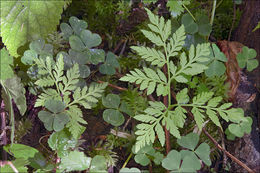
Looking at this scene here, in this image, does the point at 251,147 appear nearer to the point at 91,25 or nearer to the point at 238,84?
the point at 238,84

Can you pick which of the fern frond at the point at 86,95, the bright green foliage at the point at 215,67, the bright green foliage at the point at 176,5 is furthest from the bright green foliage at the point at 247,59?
the fern frond at the point at 86,95

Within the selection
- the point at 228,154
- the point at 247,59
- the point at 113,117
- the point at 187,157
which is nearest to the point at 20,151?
the point at 113,117

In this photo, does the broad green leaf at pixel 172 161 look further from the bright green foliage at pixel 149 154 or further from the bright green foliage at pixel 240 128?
the bright green foliage at pixel 240 128

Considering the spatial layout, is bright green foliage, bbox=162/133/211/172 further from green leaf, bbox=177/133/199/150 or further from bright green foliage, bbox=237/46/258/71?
bright green foliage, bbox=237/46/258/71

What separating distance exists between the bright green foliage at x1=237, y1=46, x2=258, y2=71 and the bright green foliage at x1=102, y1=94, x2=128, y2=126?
3.52ft

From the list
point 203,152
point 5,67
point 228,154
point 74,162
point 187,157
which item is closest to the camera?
point 5,67

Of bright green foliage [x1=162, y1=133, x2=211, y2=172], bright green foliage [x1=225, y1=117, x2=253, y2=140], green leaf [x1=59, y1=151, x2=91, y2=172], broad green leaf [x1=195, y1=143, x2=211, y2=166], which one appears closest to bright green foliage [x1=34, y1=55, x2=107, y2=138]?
green leaf [x1=59, y1=151, x2=91, y2=172]

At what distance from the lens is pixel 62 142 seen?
1.88 meters

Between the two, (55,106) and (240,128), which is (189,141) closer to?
(240,128)

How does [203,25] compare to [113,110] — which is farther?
[203,25]

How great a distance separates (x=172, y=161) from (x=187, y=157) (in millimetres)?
109

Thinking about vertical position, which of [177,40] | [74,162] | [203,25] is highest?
[203,25]

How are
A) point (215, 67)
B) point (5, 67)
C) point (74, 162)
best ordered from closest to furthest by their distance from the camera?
point (5, 67), point (74, 162), point (215, 67)

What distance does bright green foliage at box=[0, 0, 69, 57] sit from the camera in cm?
190
